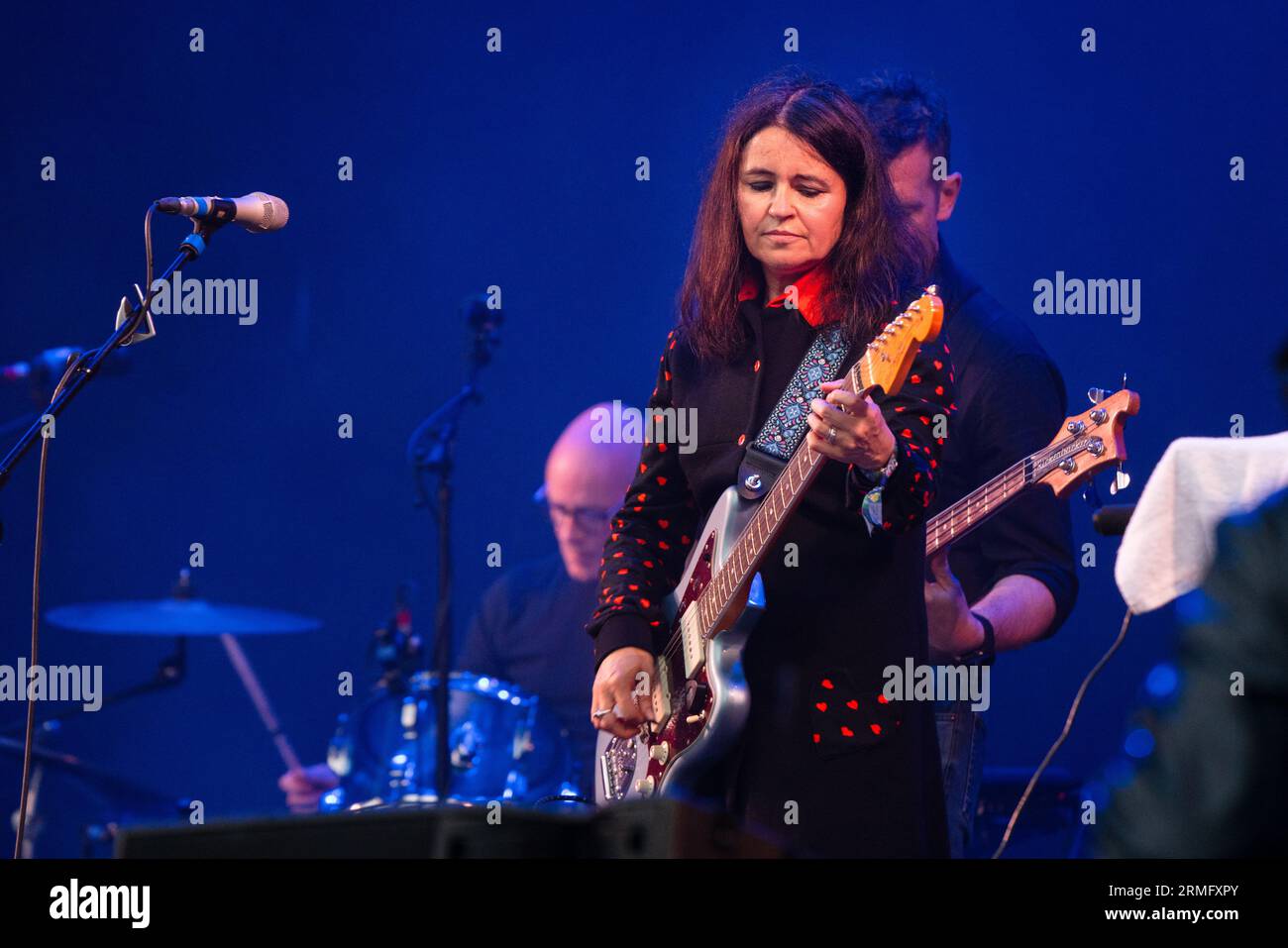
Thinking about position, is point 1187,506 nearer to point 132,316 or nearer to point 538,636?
point 132,316

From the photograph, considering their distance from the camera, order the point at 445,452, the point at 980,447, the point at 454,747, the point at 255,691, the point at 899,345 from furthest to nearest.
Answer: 1. the point at 255,691
2. the point at 445,452
3. the point at 454,747
4. the point at 980,447
5. the point at 899,345

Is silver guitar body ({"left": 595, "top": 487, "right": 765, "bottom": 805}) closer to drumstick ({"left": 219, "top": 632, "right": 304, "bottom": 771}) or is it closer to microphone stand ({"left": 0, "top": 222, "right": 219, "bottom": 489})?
microphone stand ({"left": 0, "top": 222, "right": 219, "bottom": 489})

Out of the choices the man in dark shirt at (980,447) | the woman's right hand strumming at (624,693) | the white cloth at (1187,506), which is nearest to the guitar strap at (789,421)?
the woman's right hand strumming at (624,693)

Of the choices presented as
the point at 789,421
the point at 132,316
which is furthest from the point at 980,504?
the point at 132,316

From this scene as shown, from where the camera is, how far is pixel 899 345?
2.33 meters

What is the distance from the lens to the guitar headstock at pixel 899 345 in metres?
2.30

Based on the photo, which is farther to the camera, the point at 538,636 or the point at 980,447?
the point at 538,636

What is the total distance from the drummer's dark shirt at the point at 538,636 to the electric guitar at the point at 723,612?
2038 mm

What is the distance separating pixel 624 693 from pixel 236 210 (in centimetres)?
120

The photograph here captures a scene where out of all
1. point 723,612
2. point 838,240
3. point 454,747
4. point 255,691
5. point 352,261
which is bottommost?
point 454,747

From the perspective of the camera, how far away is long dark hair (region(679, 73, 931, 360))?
2590 mm

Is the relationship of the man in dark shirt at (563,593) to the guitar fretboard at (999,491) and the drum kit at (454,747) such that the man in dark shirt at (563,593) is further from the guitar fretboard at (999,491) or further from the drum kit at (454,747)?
the guitar fretboard at (999,491)

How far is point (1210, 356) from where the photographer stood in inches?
173

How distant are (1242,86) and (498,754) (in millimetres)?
2768
